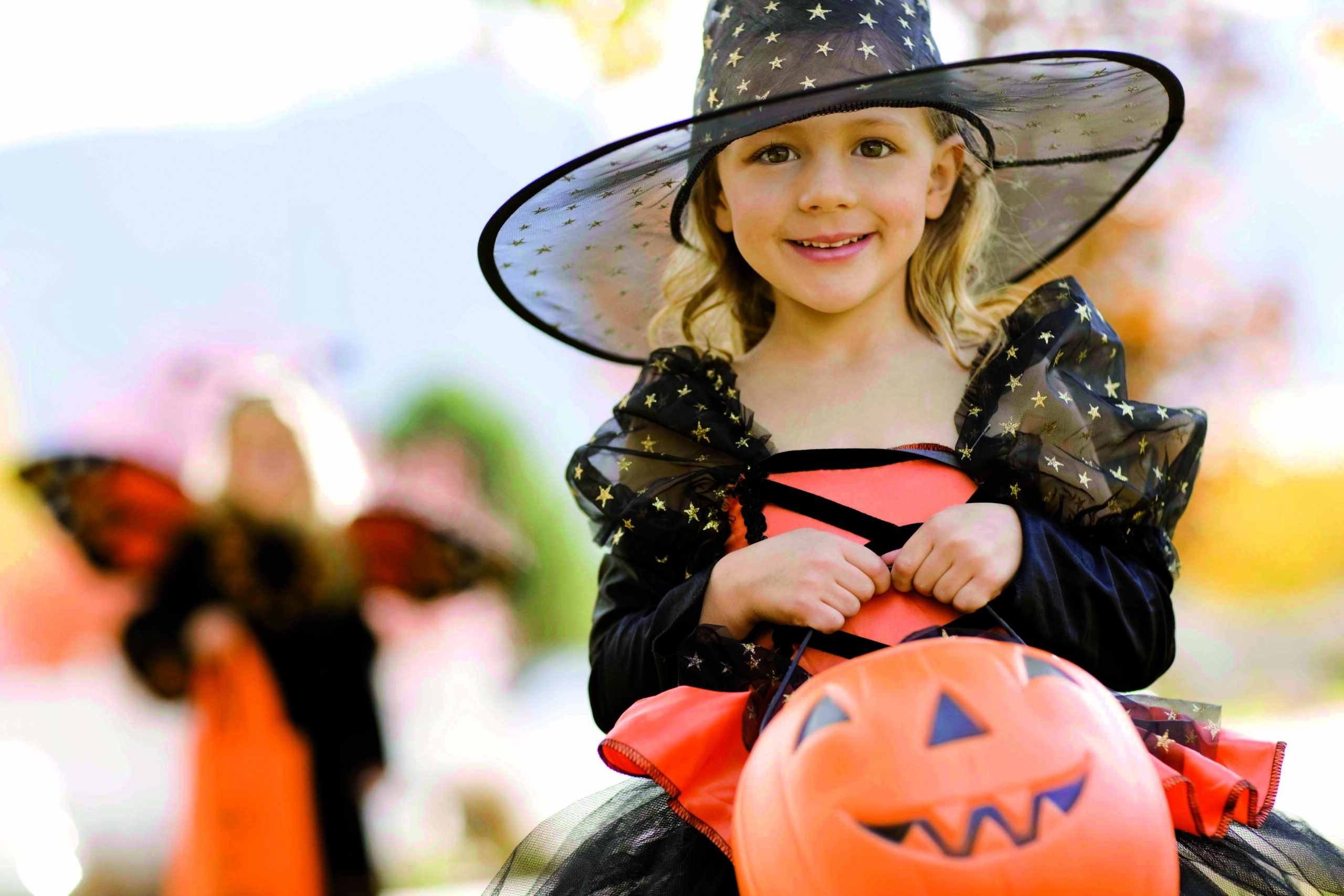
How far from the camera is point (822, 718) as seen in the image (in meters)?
1.01

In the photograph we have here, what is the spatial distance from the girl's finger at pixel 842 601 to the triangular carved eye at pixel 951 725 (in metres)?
0.33

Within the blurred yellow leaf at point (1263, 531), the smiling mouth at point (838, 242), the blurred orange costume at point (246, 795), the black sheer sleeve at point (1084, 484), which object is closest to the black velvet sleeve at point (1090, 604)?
the black sheer sleeve at point (1084, 484)

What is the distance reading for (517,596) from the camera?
3.97 meters

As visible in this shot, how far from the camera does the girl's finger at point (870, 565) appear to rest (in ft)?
4.36

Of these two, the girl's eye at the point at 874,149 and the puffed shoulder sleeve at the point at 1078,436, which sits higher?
Answer: the girl's eye at the point at 874,149

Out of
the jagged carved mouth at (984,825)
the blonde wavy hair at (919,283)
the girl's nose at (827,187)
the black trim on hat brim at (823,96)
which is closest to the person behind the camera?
the jagged carved mouth at (984,825)

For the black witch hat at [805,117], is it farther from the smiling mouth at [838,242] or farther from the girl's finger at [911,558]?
the girl's finger at [911,558]

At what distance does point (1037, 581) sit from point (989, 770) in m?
0.43

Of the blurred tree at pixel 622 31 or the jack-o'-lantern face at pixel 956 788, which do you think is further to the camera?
the blurred tree at pixel 622 31

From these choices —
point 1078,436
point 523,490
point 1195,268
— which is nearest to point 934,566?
point 1078,436

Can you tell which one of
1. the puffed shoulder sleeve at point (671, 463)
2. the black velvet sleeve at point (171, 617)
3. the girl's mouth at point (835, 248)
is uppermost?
the girl's mouth at point (835, 248)

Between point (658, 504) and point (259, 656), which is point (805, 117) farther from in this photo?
point (259, 656)

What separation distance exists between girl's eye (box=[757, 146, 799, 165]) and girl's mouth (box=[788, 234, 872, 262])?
0.32ft

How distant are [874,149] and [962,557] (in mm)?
503
